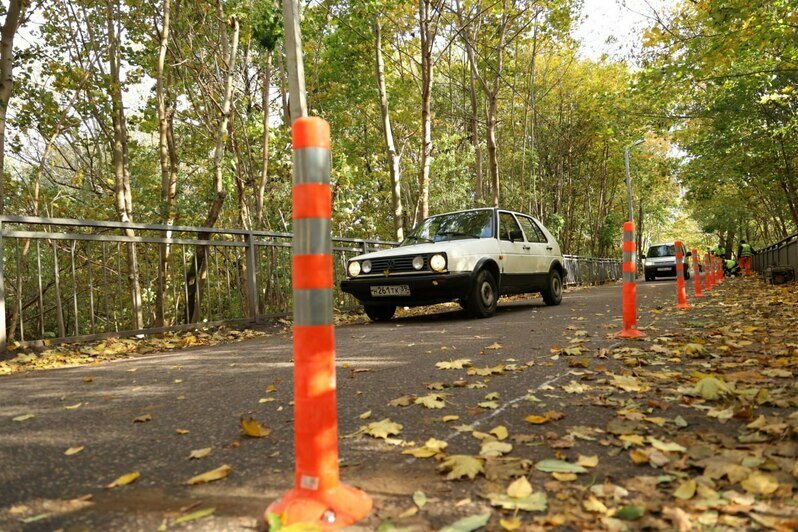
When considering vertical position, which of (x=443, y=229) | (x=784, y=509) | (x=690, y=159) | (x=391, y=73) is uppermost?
(x=391, y=73)

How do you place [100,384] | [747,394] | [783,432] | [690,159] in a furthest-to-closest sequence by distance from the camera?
[690,159], [100,384], [747,394], [783,432]

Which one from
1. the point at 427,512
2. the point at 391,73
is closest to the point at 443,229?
the point at 427,512

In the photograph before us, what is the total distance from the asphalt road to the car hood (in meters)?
2.16

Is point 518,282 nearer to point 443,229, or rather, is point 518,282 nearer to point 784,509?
point 443,229

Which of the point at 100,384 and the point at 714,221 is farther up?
the point at 714,221

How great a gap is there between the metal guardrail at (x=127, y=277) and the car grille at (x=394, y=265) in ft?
5.84

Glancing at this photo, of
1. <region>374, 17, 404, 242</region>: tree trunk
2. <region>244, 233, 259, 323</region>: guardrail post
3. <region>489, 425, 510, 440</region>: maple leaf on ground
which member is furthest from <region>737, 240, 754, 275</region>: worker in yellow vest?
<region>489, 425, 510, 440</region>: maple leaf on ground

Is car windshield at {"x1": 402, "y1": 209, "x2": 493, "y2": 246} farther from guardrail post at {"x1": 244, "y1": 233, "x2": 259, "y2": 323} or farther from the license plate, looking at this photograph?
guardrail post at {"x1": 244, "y1": 233, "x2": 259, "y2": 323}

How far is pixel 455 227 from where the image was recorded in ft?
27.6

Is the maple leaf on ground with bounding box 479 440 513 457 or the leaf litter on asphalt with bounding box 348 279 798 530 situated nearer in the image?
the leaf litter on asphalt with bounding box 348 279 798 530

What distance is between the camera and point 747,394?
2.85m

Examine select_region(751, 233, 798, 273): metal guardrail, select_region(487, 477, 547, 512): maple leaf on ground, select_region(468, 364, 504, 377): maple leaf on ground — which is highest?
select_region(751, 233, 798, 273): metal guardrail

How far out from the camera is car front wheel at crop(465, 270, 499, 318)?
24.6 ft

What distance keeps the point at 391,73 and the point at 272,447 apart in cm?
1778
